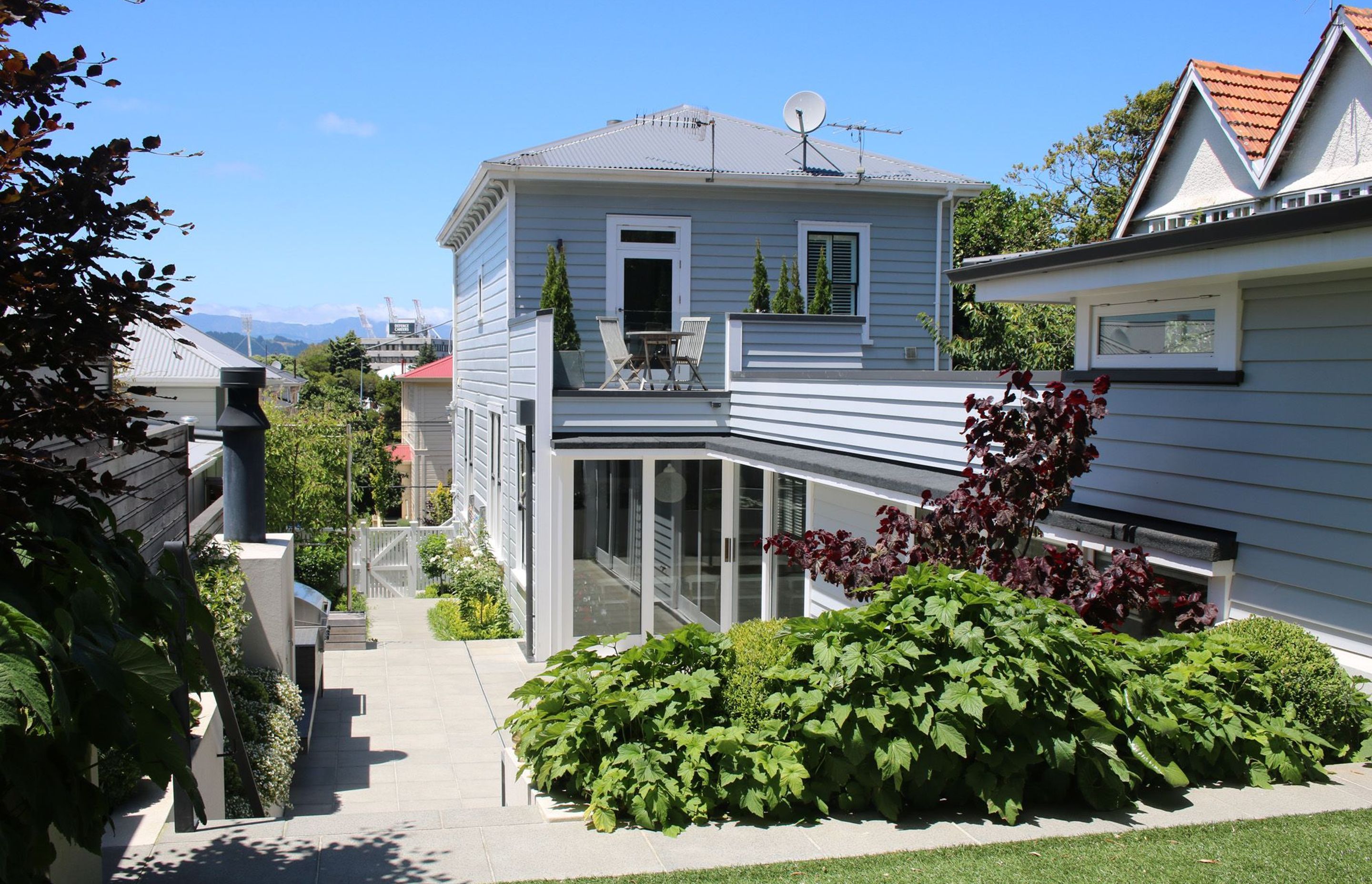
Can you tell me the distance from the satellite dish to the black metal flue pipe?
444 inches

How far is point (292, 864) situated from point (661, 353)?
10.3 m

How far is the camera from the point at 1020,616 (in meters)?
5.18

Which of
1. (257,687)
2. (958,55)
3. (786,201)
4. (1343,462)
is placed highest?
(958,55)

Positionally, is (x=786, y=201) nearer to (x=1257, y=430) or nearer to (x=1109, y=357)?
(x=1109, y=357)

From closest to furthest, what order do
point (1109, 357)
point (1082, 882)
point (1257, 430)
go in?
point (1082, 882), point (1257, 430), point (1109, 357)

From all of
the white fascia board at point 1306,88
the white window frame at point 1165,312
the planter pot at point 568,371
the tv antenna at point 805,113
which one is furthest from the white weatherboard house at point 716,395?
the white fascia board at point 1306,88

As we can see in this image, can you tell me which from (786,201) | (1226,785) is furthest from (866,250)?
(1226,785)

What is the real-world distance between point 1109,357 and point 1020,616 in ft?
8.81

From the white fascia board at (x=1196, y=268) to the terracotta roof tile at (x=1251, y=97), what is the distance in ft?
14.1

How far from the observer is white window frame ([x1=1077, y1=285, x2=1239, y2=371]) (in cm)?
610

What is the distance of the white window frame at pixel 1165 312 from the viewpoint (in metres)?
6.10

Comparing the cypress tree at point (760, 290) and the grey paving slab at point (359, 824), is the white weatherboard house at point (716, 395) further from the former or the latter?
the grey paving slab at point (359, 824)

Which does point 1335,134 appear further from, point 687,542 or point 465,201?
point 465,201

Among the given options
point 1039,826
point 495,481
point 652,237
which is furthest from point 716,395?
point 1039,826
